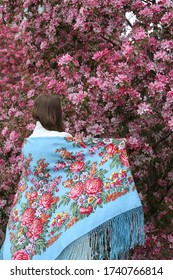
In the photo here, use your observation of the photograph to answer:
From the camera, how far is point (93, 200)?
3.03 m

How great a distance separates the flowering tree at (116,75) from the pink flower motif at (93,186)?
686 mm

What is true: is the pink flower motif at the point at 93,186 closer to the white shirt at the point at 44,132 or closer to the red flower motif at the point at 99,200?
the red flower motif at the point at 99,200

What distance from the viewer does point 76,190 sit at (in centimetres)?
311

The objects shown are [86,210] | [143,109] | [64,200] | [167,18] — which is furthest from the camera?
[167,18]

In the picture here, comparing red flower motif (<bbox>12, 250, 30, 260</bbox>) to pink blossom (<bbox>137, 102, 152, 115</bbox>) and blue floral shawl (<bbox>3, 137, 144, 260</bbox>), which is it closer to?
blue floral shawl (<bbox>3, 137, 144, 260</bbox>)

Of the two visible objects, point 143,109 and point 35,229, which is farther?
point 143,109

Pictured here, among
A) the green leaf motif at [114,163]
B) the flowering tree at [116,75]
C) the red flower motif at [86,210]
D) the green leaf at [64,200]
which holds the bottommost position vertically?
the red flower motif at [86,210]

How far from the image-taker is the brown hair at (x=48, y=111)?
309cm

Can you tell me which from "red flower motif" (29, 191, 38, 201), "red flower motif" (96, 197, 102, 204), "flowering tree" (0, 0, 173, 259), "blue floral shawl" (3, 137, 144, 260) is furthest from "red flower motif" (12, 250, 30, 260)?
"flowering tree" (0, 0, 173, 259)

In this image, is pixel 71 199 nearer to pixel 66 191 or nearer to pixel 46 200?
pixel 66 191

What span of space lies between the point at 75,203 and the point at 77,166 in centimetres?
24

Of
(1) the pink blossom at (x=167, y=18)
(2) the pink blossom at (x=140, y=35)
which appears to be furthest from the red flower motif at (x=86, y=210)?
(1) the pink blossom at (x=167, y=18)

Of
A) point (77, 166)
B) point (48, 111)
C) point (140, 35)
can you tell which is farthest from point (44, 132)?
point (140, 35)
